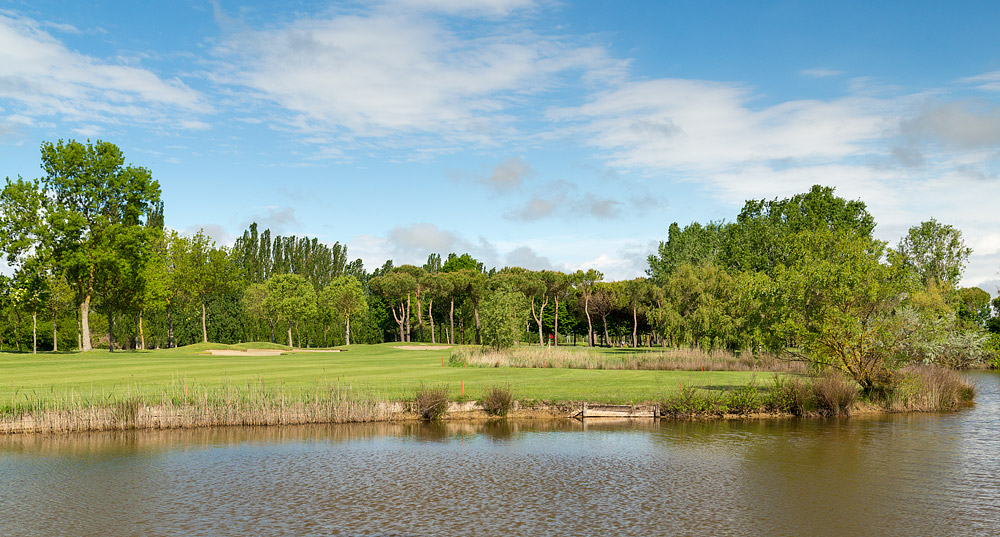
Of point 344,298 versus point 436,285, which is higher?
point 436,285

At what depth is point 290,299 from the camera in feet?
282

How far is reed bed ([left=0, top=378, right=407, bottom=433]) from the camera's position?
25219 mm

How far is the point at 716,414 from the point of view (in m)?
29.1

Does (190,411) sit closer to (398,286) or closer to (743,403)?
(743,403)

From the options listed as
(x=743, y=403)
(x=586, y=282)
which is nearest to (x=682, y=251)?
(x=586, y=282)

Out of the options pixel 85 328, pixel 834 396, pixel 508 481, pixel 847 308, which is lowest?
pixel 508 481

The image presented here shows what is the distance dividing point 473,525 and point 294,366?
3585cm

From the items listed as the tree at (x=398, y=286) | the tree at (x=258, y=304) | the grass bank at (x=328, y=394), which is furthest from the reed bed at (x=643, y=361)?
the tree at (x=398, y=286)

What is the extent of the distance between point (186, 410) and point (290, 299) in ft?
200

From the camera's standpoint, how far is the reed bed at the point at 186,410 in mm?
25219

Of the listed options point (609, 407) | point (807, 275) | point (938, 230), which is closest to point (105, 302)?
point (609, 407)

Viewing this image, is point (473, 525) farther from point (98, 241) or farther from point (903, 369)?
point (98, 241)

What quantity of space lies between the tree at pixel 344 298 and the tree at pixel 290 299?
324cm

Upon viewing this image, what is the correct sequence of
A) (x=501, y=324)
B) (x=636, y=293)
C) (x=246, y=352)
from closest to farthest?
(x=501, y=324)
(x=246, y=352)
(x=636, y=293)
